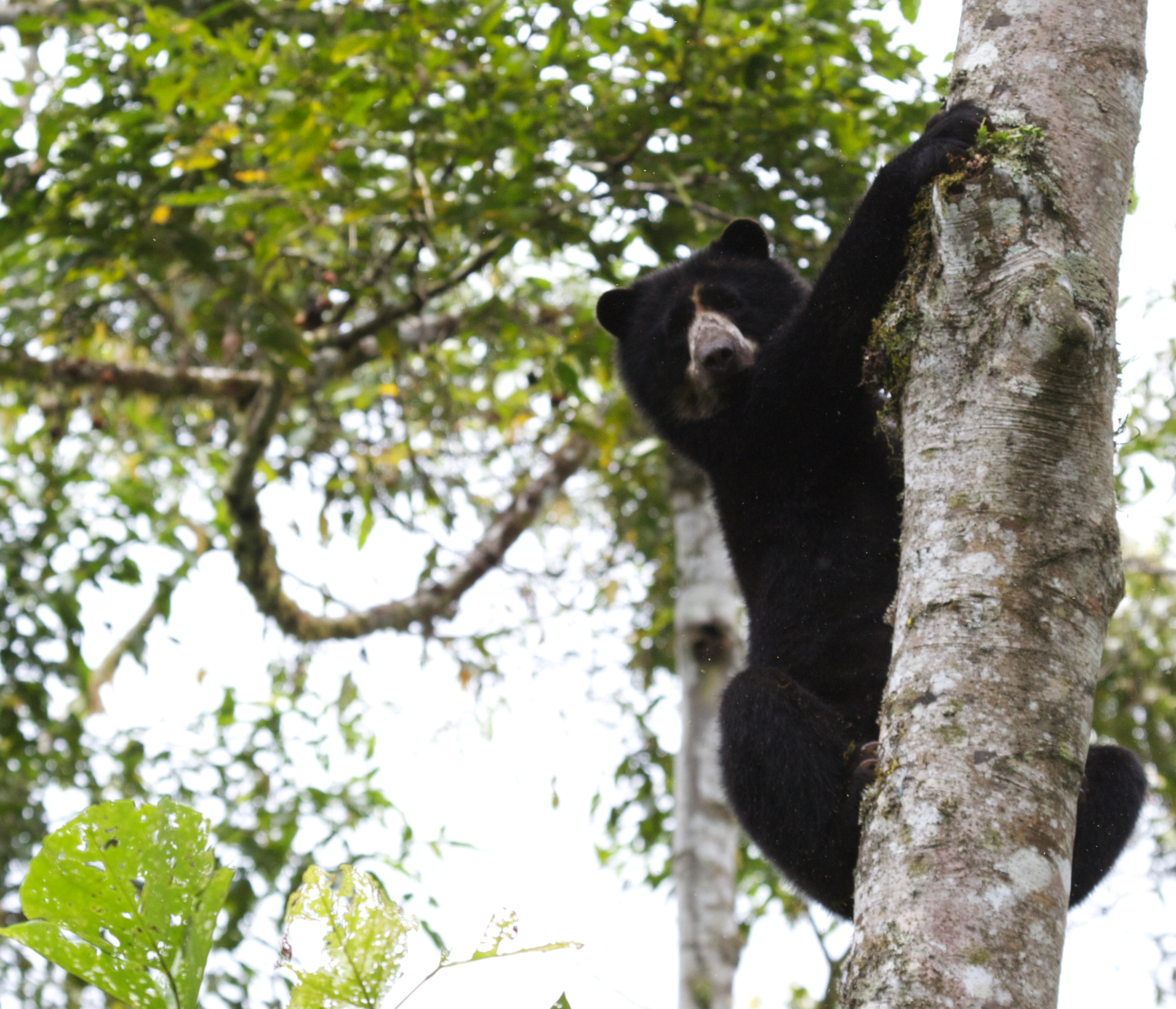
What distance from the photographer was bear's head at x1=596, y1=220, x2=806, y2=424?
3.84 m

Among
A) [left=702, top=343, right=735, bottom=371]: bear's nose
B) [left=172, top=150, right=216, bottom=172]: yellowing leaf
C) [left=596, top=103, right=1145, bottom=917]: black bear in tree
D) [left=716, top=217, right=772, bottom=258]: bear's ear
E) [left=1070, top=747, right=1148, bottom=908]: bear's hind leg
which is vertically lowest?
[left=1070, top=747, right=1148, bottom=908]: bear's hind leg

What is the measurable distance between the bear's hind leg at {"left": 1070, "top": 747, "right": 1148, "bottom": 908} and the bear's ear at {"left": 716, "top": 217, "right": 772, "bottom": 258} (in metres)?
2.29

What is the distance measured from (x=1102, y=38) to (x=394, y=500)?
220 inches

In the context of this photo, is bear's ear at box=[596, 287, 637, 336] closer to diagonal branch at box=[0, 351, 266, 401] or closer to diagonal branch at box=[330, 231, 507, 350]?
diagonal branch at box=[330, 231, 507, 350]

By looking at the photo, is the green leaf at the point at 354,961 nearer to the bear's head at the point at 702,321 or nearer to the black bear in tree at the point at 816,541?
the black bear in tree at the point at 816,541

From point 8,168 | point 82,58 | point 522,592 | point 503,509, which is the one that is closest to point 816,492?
point 82,58

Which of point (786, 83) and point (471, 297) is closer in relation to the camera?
point (786, 83)

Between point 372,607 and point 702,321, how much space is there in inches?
157

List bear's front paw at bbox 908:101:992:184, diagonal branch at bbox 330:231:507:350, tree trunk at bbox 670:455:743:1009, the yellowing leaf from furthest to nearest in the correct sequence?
1. diagonal branch at bbox 330:231:507:350
2. tree trunk at bbox 670:455:743:1009
3. the yellowing leaf
4. bear's front paw at bbox 908:101:992:184

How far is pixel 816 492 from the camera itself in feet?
11.1

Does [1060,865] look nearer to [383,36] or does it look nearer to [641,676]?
[383,36]

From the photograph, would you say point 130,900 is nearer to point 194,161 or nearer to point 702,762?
point 194,161

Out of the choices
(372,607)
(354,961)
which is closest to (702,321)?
(354,961)

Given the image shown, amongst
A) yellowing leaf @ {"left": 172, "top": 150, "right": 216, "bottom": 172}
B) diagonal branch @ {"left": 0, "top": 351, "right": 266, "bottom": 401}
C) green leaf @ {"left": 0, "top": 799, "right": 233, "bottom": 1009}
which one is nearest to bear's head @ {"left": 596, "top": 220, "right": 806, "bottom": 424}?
yellowing leaf @ {"left": 172, "top": 150, "right": 216, "bottom": 172}
